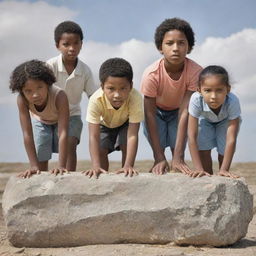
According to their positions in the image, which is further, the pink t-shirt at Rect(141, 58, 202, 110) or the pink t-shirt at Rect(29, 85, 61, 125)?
the pink t-shirt at Rect(141, 58, 202, 110)

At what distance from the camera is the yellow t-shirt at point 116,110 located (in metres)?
4.63

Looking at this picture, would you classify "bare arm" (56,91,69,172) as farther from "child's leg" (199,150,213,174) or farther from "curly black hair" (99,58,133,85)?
"child's leg" (199,150,213,174)

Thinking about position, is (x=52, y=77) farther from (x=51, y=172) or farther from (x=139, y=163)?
(x=139, y=163)

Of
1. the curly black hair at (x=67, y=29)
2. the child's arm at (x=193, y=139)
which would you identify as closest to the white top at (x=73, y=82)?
the curly black hair at (x=67, y=29)

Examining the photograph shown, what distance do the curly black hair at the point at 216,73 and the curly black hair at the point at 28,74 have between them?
1.44 meters

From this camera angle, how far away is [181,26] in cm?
511

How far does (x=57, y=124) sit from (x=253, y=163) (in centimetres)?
846

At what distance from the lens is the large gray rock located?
4195 millimetres

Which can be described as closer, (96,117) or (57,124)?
(96,117)

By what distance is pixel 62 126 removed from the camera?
187 inches

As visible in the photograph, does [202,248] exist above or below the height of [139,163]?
above

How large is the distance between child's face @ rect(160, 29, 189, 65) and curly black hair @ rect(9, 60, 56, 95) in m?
1.17

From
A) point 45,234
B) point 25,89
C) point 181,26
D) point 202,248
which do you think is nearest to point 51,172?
point 45,234

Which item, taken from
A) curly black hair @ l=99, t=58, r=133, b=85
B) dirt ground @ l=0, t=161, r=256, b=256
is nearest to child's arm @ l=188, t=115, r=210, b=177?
curly black hair @ l=99, t=58, r=133, b=85
